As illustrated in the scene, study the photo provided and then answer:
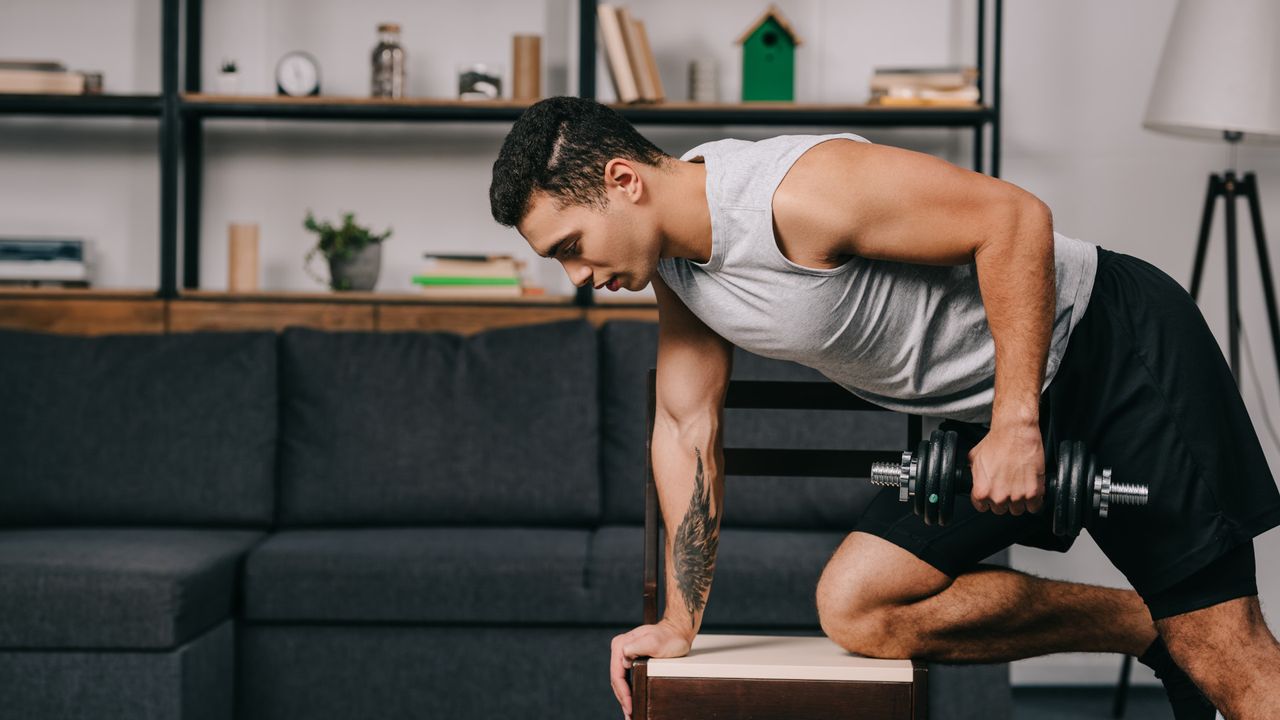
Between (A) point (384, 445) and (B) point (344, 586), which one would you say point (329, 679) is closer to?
(B) point (344, 586)

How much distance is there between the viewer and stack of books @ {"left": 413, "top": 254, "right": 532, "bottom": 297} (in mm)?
2967

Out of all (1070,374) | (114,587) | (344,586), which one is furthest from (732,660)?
(114,587)

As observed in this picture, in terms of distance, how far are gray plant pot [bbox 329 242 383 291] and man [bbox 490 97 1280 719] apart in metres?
1.54

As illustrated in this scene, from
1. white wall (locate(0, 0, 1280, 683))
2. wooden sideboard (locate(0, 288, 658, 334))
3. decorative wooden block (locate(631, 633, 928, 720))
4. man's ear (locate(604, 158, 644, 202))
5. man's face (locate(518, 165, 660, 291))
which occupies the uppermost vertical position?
white wall (locate(0, 0, 1280, 683))

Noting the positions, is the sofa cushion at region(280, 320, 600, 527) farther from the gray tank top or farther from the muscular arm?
the muscular arm

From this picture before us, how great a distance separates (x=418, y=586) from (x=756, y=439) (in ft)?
2.77

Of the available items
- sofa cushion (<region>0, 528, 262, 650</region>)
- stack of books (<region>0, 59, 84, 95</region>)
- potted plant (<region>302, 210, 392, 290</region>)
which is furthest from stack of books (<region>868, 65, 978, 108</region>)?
stack of books (<region>0, 59, 84, 95</region>)

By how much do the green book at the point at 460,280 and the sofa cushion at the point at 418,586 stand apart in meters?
0.88

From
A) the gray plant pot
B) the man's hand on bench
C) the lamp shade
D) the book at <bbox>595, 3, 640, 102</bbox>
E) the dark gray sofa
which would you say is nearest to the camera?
the man's hand on bench

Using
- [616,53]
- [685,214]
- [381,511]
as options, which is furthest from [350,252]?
[685,214]

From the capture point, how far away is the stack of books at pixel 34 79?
2971mm

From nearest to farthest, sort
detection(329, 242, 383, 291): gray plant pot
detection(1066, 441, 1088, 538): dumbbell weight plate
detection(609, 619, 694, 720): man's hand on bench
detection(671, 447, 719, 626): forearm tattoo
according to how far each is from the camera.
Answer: detection(1066, 441, 1088, 538): dumbbell weight plate → detection(609, 619, 694, 720): man's hand on bench → detection(671, 447, 719, 626): forearm tattoo → detection(329, 242, 383, 291): gray plant pot

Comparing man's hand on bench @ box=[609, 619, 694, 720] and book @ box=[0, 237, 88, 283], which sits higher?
book @ box=[0, 237, 88, 283]

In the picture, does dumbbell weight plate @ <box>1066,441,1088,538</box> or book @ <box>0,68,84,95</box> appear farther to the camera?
book @ <box>0,68,84,95</box>
